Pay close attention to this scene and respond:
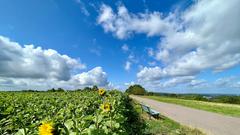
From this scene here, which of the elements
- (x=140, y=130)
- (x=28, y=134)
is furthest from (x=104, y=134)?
(x=140, y=130)

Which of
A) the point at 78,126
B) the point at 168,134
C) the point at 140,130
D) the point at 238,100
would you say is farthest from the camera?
the point at 238,100

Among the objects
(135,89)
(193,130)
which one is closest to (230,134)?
(193,130)

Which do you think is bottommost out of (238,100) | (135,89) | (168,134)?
(168,134)

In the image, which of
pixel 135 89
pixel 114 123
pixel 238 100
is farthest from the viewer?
pixel 135 89

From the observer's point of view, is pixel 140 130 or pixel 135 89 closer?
pixel 140 130

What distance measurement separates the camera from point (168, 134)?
12.2m

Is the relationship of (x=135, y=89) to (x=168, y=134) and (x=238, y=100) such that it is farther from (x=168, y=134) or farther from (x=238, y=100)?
(x=168, y=134)

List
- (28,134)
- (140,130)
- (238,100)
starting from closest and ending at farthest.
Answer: (28,134) < (140,130) < (238,100)

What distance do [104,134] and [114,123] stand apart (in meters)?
0.73

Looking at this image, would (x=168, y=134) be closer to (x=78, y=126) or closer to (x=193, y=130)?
(x=193, y=130)

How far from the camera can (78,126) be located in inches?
102

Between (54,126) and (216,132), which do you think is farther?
(216,132)

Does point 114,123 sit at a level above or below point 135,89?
below

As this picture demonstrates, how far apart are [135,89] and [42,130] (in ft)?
381
